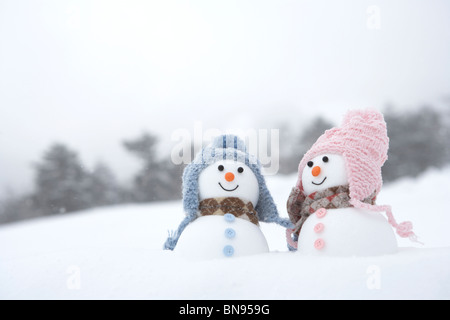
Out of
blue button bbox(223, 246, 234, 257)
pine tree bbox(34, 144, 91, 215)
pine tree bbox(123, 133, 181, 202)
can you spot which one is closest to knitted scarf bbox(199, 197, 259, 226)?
blue button bbox(223, 246, 234, 257)

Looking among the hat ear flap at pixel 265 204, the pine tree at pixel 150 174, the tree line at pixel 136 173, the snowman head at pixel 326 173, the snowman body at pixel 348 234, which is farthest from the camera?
the tree line at pixel 136 173

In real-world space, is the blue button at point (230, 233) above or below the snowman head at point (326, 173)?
below

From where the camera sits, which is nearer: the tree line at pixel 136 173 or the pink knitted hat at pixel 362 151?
the pink knitted hat at pixel 362 151

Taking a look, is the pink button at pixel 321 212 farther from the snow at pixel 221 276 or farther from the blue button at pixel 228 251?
the blue button at pixel 228 251

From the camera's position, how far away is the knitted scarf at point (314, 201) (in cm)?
113

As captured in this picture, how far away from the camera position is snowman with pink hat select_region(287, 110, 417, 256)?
107 centimetres

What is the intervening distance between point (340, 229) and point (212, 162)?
0.41 m

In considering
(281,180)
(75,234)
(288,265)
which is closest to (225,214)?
(288,265)

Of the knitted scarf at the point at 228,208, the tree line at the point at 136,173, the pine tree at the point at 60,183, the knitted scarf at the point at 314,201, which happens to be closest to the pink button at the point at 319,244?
the knitted scarf at the point at 314,201

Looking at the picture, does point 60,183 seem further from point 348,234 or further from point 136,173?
point 348,234

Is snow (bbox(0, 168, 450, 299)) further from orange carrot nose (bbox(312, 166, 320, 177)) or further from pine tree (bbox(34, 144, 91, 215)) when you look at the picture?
pine tree (bbox(34, 144, 91, 215))

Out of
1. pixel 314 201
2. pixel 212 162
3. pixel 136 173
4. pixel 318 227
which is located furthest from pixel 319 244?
pixel 136 173

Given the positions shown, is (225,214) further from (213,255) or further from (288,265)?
(288,265)
